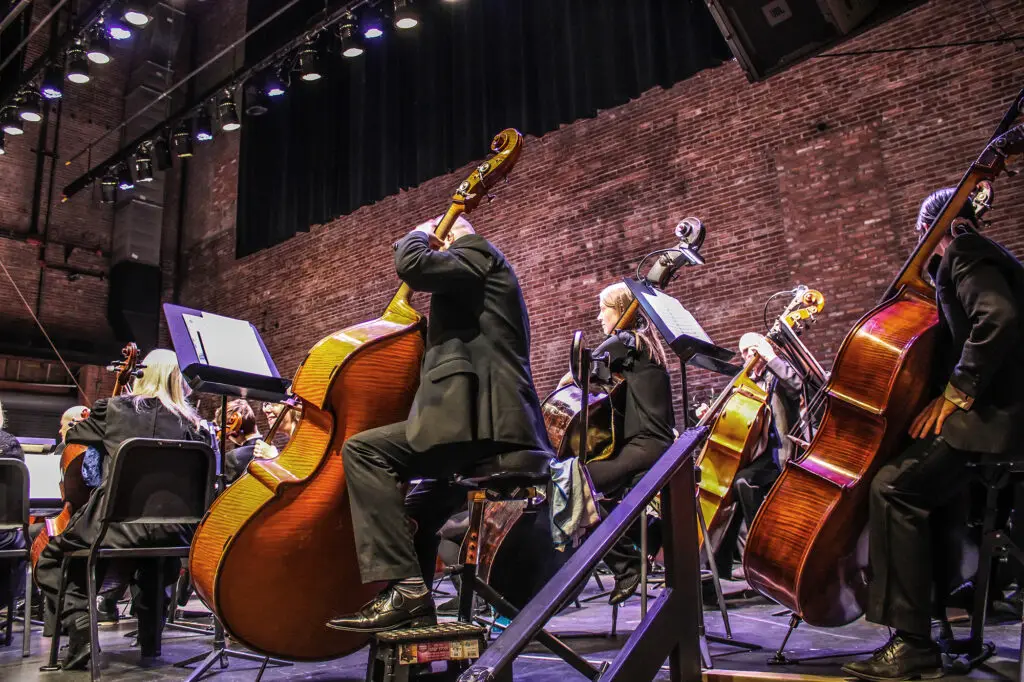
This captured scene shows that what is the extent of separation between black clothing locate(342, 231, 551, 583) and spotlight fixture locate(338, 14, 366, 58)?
744 cm

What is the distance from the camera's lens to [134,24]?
365 inches

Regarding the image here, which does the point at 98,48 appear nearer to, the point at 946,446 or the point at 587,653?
the point at 587,653

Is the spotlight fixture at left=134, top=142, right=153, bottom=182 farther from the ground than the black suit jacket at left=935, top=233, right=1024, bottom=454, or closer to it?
farther from the ground

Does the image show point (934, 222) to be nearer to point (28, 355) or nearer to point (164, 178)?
point (28, 355)

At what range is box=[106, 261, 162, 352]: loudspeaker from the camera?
1424 centimetres

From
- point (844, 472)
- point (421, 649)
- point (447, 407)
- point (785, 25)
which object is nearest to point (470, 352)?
point (447, 407)

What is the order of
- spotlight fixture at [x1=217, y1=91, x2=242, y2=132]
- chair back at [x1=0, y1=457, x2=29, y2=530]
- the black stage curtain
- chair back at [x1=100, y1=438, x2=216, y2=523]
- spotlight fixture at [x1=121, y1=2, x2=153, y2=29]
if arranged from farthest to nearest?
1. spotlight fixture at [x1=217, y1=91, x2=242, y2=132]
2. spotlight fixture at [x1=121, y1=2, x2=153, y2=29]
3. the black stage curtain
4. chair back at [x1=0, y1=457, x2=29, y2=530]
5. chair back at [x1=100, y1=438, x2=216, y2=523]

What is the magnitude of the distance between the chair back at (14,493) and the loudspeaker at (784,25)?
17.4ft

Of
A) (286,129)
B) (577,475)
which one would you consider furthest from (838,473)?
(286,129)

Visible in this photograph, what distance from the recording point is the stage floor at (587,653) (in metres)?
2.93

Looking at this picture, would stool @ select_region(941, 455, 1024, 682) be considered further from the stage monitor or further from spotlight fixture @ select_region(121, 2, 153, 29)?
spotlight fixture @ select_region(121, 2, 153, 29)

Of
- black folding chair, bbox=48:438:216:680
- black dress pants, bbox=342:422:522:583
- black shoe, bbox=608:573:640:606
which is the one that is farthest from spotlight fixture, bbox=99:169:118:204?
black dress pants, bbox=342:422:522:583

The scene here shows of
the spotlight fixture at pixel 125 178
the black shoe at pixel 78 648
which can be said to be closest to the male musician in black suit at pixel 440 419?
the black shoe at pixel 78 648

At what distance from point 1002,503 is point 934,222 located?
115cm
